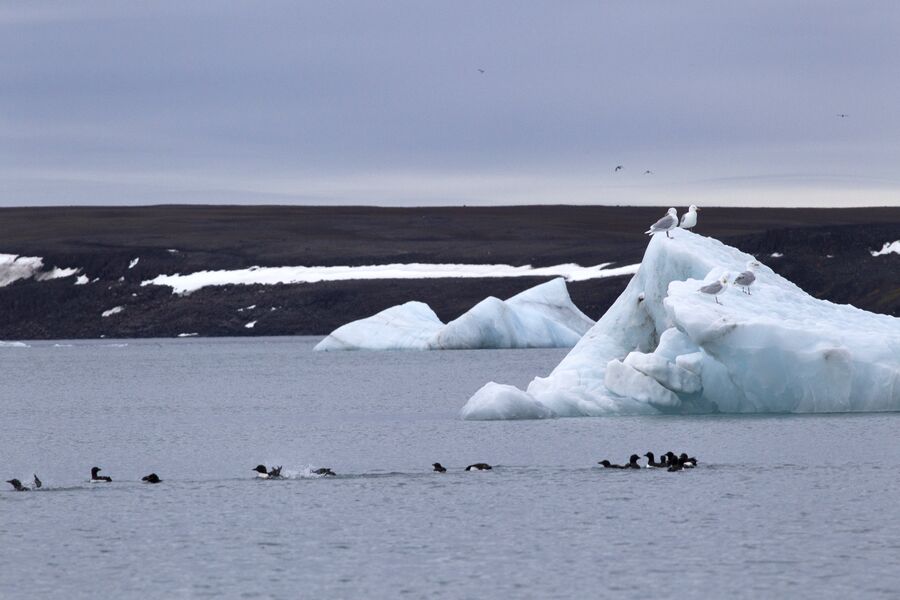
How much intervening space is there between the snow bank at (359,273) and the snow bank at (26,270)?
1033 cm

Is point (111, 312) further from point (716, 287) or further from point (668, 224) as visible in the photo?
point (716, 287)

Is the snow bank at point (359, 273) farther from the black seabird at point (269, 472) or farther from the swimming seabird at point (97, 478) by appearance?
the swimming seabird at point (97, 478)

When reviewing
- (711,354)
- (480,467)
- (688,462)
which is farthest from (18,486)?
(711,354)

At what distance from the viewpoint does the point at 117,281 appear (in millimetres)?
148000

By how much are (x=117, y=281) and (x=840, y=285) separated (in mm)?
61291

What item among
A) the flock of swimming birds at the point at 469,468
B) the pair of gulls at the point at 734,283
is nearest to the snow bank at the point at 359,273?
the pair of gulls at the point at 734,283

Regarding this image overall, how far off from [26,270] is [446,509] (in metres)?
131

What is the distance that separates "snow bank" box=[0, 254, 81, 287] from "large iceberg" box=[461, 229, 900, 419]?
380ft

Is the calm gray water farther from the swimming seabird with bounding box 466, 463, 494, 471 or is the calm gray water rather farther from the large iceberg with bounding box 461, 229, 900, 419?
the large iceberg with bounding box 461, 229, 900, 419

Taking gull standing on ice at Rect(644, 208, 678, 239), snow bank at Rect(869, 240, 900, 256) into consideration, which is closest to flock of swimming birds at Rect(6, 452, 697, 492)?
gull standing on ice at Rect(644, 208, 678, 239)

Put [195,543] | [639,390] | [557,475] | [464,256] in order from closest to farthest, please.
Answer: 1. [195,543]
2. [557,475]
3. [639,390]
4. [464,256]

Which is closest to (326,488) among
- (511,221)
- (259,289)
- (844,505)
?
(844,505)

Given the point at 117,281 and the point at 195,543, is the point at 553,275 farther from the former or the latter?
the point at 195,543

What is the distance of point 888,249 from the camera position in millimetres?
135625
